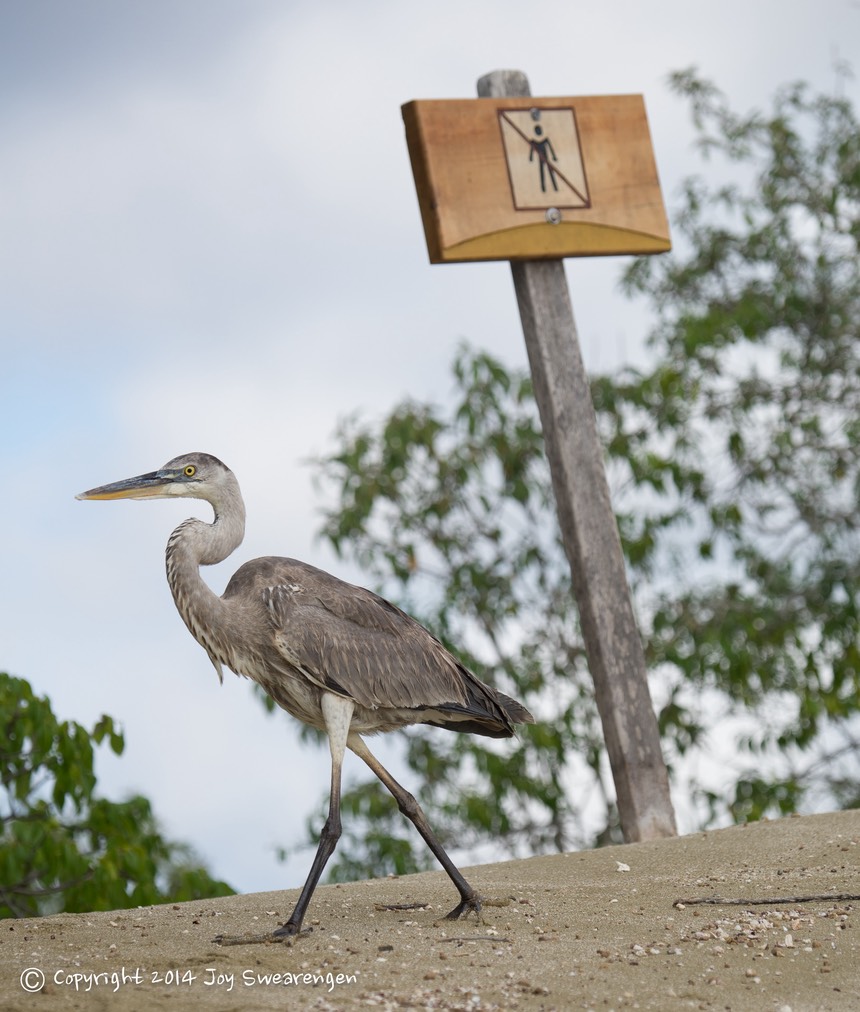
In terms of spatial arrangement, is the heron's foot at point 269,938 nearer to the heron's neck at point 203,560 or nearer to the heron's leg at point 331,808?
the heron's leg at point 331,808

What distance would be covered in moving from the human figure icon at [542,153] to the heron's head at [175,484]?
3.03m

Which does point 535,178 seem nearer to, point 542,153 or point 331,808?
point 542,153

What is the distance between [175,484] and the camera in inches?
208

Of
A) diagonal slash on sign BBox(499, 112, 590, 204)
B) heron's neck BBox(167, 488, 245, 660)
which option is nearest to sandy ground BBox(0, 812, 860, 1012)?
heron's neck BBox(167, 488, 245, 660)

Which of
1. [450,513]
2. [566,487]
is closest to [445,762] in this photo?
[450,513]

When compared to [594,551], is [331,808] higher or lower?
lower

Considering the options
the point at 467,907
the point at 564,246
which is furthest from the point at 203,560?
the point at 564,246

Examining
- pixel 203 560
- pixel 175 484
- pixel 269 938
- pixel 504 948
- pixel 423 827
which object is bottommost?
pixel 504 948

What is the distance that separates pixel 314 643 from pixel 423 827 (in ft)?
2.77

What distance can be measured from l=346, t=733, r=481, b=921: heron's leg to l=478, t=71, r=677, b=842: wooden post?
1986mm

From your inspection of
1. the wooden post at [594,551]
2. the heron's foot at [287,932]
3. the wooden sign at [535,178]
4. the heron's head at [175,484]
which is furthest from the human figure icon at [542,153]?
the heron's foot at [287,932]

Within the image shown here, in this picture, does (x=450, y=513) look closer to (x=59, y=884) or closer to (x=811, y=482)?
(x=811, y=482)

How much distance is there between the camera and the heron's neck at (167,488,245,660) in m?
5.04

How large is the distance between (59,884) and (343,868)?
3.68m
